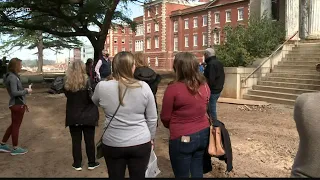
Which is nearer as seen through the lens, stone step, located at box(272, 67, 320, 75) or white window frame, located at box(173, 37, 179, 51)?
stone step, located at box(272, 67, 320, 75)

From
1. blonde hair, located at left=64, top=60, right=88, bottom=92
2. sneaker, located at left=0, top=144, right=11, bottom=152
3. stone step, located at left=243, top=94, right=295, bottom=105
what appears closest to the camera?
blonde hair, located at left=64, top=60, right=88, bottom=92

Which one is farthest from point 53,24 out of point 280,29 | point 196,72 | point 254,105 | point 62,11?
point 196,72

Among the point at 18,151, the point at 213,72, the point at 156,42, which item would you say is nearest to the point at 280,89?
the point at 213,72

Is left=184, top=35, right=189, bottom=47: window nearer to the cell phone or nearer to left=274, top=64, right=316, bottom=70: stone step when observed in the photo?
left=274, top=64, right=316, bottom=70: stone step

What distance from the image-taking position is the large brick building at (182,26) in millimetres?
58031

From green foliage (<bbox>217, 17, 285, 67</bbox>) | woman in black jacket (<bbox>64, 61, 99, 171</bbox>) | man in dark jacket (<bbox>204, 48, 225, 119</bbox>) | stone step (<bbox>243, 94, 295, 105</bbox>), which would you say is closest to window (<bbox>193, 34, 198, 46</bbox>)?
green foliage (<bbox>217, 17, 285, 67</bbox>)

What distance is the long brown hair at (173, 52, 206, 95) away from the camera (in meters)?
3.46

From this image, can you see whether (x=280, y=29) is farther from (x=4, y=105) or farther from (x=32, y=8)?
(x=32, y=8)

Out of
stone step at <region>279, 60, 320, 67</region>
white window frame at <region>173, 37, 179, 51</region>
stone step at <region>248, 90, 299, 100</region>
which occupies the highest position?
white window frame at <region>173, 37, 179, 51</region>

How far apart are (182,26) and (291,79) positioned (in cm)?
5781

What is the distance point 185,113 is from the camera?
350 cm

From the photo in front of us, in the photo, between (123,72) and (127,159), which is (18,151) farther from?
(123,72)

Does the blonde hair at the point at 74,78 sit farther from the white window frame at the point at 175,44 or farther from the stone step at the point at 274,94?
the white window frame at the point at 175,44

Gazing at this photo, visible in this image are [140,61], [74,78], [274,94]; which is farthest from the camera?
[274,94]
